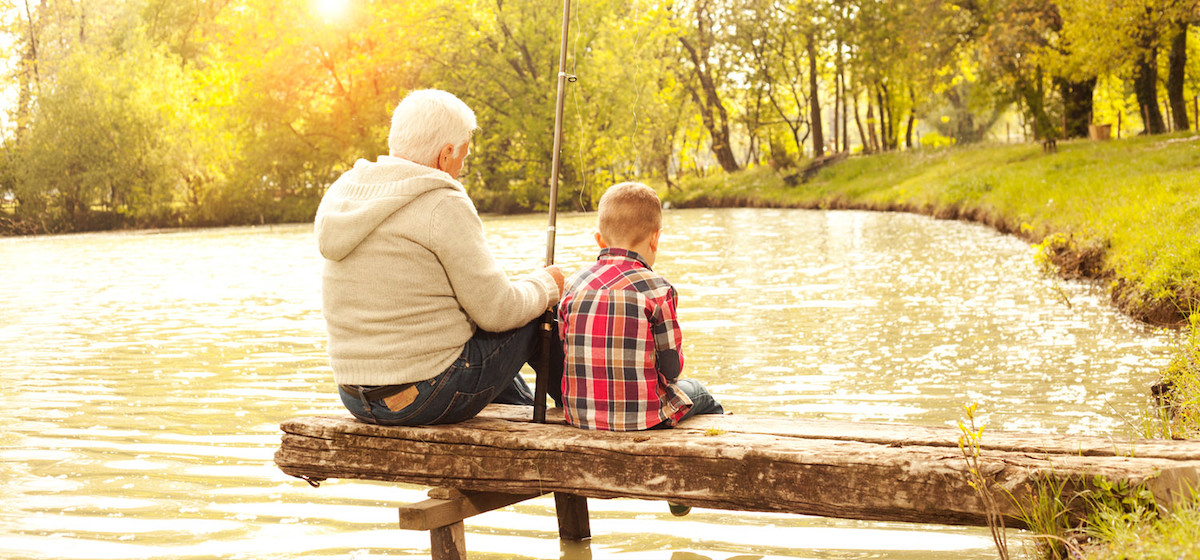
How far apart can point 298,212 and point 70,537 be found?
38258 mm

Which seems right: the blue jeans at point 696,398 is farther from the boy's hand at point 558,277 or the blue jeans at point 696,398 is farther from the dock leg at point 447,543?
the dock leg at point 447,543

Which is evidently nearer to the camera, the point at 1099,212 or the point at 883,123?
the point at 1099,212

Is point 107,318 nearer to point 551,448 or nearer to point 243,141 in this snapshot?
point 551,448

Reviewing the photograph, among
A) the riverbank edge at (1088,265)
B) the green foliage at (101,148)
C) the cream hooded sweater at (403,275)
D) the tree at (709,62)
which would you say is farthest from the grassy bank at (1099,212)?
the green foliage at (101,148)

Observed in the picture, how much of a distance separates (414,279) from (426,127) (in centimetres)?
48

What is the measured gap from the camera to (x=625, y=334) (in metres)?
3.50

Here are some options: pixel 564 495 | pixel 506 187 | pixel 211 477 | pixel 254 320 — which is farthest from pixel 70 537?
pixel 506 187

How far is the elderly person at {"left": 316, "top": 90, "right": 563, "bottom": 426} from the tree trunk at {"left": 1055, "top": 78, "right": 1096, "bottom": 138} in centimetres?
2971

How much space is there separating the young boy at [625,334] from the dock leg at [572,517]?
612 millimetres

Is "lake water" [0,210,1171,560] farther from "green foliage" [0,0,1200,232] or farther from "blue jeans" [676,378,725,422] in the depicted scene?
"green foliage" [0,0,1200,232]

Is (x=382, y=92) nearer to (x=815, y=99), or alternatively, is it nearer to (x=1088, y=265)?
(x=815, y=99)

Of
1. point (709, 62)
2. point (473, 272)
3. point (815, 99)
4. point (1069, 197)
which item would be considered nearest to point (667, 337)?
point (473, 272)

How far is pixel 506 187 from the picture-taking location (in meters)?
41.3

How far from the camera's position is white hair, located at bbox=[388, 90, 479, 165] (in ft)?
11.3
